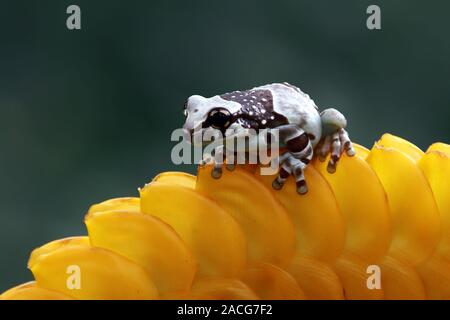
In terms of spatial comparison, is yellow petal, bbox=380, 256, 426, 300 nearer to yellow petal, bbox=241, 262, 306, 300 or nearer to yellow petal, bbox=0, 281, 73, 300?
yellow petal, bbox=241, 262, 306, 300

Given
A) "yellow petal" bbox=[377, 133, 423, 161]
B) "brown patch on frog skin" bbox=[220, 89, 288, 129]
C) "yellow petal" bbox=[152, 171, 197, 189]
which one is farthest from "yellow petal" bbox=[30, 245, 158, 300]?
"yellow petal" bbox=[377, 133, 423, 161]

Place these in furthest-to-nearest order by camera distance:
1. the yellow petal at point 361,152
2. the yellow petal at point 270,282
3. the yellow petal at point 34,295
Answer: the yellow petal at point 361,152 → the yellow petal at point 270,282 → the yellow petal at point 34,295

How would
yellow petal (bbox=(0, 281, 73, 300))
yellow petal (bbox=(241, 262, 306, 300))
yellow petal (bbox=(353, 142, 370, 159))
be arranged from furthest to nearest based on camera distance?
1. yellow petal (bbox=(353, 142, 370, 159))
2. yellow petal (bbox=(241, 262, 306, 300))
3. yellow petal (bbox=(0, 281, 73, 300))

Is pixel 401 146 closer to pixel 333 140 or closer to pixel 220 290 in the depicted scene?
pixel 333 140

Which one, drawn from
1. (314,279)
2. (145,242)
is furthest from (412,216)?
(145,242)

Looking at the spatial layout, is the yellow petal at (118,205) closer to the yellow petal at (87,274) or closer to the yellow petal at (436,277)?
the yellow petal at (87,274)

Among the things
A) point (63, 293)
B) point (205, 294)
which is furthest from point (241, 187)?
point (63, 293)

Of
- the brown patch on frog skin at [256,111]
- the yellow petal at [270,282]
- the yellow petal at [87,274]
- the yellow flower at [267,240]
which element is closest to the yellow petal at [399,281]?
the yellow flower at [267,240]
